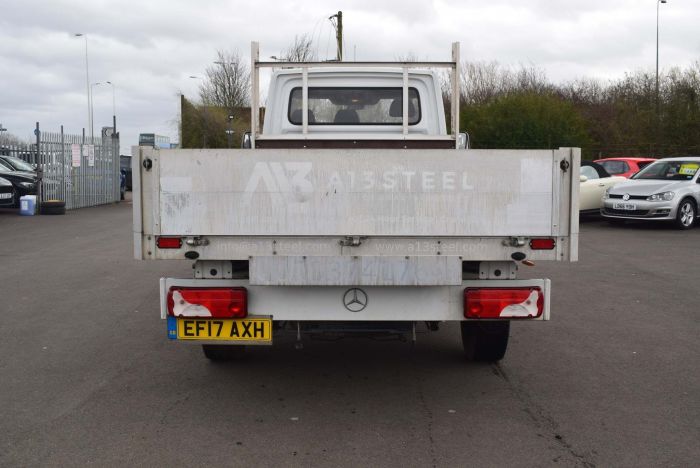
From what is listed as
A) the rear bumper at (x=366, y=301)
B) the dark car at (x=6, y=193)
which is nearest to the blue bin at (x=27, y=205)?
the dark car at (x=6, y=193)

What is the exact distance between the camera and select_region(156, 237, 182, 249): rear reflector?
4.34 meters

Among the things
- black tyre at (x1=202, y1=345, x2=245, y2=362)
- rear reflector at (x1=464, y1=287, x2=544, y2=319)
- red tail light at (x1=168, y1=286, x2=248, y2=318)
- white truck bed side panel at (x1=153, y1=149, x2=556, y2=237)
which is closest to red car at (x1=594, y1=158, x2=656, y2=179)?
black tyre at (x1=202, y1=345, x2=245, y2=362)

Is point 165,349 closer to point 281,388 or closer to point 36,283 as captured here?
point 281,388

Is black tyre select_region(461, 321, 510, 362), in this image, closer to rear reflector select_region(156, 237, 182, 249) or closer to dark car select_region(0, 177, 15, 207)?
rear reflector select_region(156, 237, 182, 249)

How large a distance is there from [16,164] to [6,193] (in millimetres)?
2566

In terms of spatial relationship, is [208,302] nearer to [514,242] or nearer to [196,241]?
[196,241]

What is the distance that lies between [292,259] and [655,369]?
312cm

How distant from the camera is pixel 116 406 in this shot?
15.8 ft

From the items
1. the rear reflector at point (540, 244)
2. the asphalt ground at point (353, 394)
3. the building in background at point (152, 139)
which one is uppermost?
the building in background at point (152, 139)

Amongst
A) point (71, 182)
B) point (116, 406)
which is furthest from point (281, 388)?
point (71, 182)

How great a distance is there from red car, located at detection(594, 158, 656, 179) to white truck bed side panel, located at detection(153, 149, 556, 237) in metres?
17.2

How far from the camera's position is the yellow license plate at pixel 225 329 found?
4523 mm

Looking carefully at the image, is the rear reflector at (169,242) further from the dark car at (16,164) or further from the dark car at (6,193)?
the dark car at (16,164)

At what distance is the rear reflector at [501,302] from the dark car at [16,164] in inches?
832
